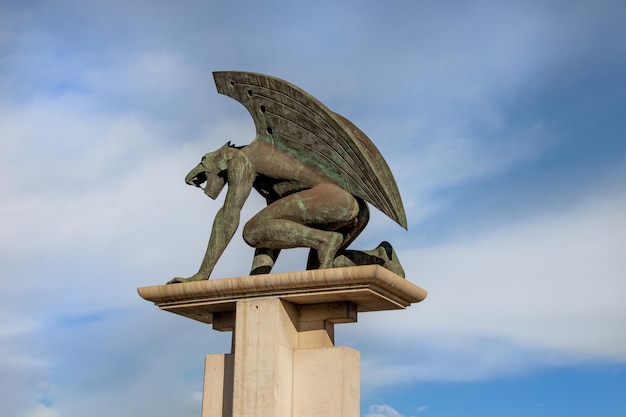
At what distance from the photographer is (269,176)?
1206cm

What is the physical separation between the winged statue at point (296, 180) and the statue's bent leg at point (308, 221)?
12mm

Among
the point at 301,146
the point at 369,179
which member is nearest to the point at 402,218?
the point at 369,179

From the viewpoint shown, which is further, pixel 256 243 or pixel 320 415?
pixel 256 243

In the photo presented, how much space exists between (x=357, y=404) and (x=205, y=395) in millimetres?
1832

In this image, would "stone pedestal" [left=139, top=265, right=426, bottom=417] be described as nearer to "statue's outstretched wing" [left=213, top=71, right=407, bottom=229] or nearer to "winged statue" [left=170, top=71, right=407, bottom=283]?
"winged statue" [left=170, top=71, right=407, bottom=283]

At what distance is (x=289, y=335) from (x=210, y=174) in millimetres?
2411

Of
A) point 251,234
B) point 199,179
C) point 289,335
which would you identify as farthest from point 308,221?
point 199,179

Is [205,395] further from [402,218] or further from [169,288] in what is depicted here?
[402,218]

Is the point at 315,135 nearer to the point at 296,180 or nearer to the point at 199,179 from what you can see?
the point at 296,180

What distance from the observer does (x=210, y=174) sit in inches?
486

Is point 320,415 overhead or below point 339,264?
below

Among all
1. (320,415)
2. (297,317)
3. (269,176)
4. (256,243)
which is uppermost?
(269,176)

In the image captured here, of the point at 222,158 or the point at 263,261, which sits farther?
the point at 222,158

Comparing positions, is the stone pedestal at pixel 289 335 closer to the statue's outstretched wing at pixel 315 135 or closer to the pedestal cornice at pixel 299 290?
the pedestal cornice at pixel 299 290
